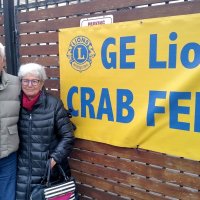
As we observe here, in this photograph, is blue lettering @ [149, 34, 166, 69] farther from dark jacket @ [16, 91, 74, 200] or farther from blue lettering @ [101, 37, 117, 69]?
dark jacket @ [16, 91, 74, 200]

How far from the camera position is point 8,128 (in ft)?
8.02

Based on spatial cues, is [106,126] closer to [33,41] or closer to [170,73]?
[170,73]

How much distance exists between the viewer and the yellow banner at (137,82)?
2234mm

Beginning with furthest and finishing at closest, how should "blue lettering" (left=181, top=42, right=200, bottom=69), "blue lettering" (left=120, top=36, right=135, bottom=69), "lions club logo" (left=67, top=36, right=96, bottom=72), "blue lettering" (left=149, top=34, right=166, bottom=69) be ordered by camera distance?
"lions club logo" (left=67, top=36, right=96, bottom=72) → "blue lettering" (left=120, top=36, right=135, bottom=69) → "blue lettering" (left=149, top=34, right=166, bottom=69) → "blue lettering" (left=181, top=42, right=200, bottom=69)

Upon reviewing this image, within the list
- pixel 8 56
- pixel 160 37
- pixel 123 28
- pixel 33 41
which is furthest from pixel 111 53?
pixel 8 56

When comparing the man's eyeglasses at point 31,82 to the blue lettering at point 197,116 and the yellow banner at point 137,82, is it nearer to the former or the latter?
the yellow banner at point 137,82

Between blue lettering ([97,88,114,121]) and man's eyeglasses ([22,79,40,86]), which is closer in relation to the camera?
man's eyeglasses ([22,79,40,86])

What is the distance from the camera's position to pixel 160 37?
232 centimetres

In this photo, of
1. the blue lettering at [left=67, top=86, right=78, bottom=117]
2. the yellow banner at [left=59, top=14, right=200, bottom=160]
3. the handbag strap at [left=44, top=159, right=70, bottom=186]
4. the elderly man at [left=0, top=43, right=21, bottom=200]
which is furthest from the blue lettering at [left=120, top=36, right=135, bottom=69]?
the handbag strap at [left=44, top=159, right=70, bottom=186]

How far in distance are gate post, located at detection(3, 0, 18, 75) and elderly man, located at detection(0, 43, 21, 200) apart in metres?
0.80

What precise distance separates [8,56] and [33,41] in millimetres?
371

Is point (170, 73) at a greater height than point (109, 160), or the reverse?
point (170, 73)

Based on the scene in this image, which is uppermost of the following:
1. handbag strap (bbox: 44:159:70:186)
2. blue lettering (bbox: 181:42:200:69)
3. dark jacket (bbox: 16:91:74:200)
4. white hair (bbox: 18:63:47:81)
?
blue lettering (bbox: 181:42:200:69)

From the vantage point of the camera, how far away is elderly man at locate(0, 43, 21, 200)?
7.97 feet
